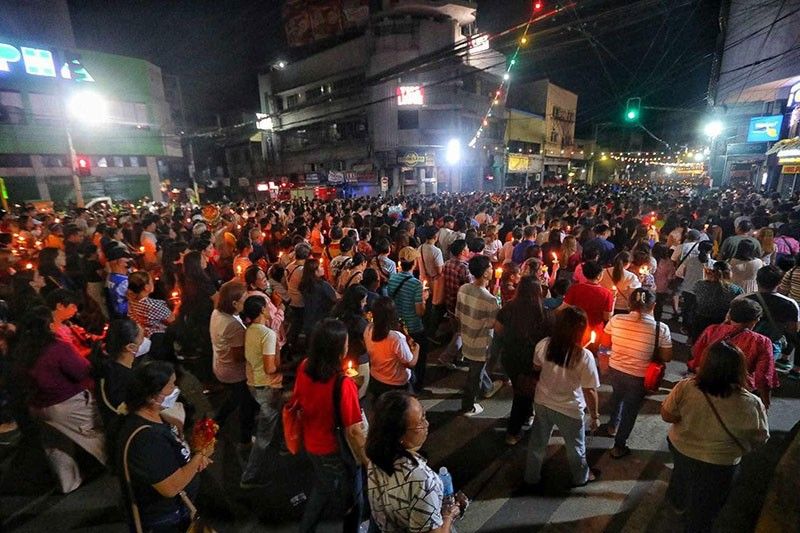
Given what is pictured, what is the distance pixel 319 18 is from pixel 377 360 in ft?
139

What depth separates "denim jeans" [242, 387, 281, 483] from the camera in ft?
12.1

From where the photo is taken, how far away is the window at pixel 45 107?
1053 inches

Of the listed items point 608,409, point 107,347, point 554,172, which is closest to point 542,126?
point 554,172

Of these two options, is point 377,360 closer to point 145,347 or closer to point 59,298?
point 145,347

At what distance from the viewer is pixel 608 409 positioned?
4.79 meters

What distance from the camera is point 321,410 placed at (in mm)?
2564

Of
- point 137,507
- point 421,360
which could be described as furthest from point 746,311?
point 137,507

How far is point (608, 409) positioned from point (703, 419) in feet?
7.92

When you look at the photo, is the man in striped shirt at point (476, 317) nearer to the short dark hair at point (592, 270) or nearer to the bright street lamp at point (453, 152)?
the short dark hair at point (592, 270)

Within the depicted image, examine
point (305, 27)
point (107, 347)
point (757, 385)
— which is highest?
point (305, 27)

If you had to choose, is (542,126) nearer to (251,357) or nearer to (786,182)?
(786,182)

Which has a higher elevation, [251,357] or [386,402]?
[386,402]

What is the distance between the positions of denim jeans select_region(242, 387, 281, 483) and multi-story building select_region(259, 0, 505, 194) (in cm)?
2780

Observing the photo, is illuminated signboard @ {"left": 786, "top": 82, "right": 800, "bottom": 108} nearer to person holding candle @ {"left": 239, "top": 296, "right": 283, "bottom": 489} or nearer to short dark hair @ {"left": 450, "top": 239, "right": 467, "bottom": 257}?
short dark hair @ {"left": 450, "top": 239, "right": 467, "bottom": 257}
